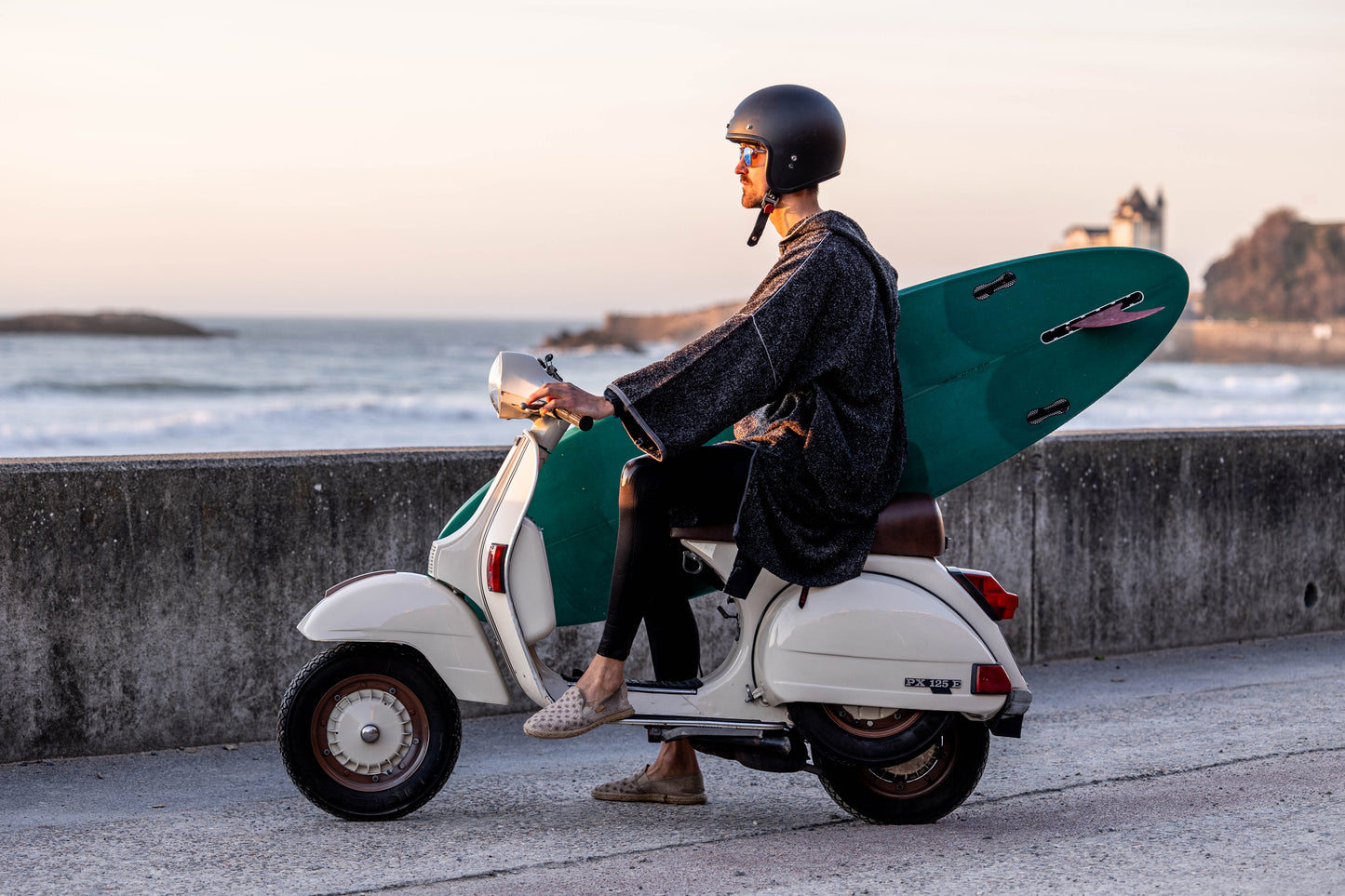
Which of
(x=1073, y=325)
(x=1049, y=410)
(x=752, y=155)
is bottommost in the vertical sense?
(x=1049, y=410)

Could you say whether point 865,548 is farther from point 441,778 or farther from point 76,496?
point 76,496

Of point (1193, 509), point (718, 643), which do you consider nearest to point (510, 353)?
point (718, 643)

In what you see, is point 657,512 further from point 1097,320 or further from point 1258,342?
point 1258,342

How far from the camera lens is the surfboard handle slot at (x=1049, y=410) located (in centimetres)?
379

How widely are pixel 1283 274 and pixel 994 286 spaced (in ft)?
328

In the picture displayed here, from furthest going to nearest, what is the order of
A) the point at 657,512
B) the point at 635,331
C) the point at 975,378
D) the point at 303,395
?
the point at 635,331 → the point at 303,395 → the point at 975,378 → the point at 657,512

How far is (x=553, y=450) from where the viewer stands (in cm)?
381

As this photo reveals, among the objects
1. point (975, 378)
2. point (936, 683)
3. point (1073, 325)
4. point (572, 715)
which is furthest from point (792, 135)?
point (572, 715)

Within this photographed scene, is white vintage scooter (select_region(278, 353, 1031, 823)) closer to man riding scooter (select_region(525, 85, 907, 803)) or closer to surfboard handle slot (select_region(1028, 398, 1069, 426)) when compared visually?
man riding scooter (select_region(525, 85, 907, 803))

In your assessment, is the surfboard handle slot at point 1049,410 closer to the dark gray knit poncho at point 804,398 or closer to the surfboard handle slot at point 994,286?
the surfboard handle slot at point 994,286

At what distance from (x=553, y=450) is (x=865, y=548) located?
903 millimetres

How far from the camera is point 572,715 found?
346 centimetres

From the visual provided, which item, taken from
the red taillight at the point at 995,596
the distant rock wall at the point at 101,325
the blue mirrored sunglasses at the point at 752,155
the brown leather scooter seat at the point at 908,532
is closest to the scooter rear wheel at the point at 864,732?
the red taillight at the point at 995,596

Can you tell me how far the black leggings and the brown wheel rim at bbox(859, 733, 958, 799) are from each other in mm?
740
